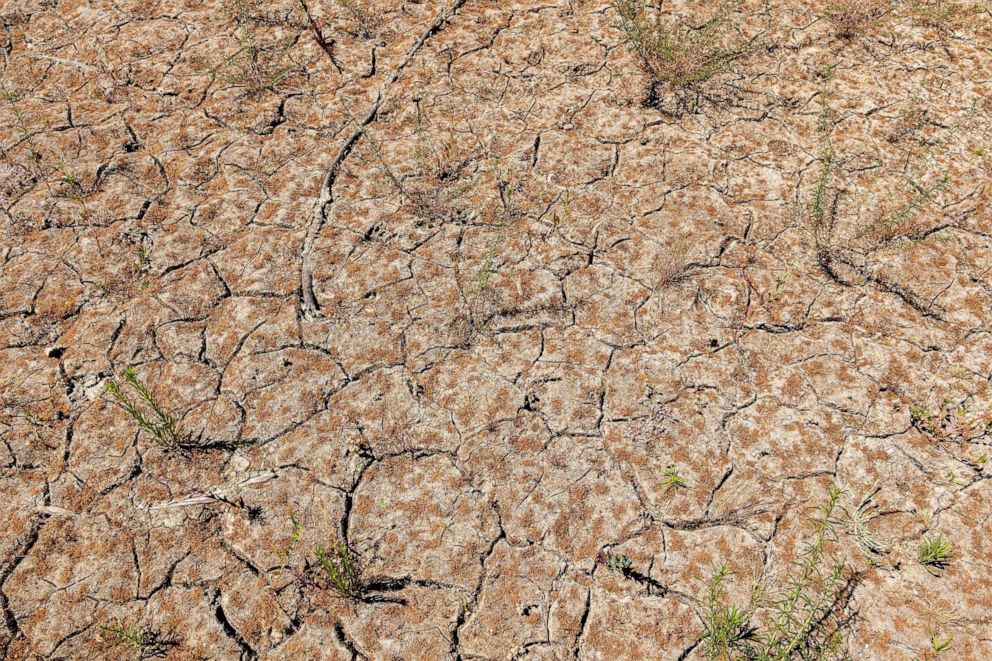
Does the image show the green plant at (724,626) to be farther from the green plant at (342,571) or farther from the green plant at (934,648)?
the green plant at (342,571)

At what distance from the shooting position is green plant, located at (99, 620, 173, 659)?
225 centimetres

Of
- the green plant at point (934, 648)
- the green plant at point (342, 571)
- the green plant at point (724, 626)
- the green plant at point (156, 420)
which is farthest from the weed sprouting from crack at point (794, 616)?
the green plant at point (156, 420)

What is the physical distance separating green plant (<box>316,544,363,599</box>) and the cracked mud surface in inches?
2.3

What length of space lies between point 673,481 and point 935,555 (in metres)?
0.89

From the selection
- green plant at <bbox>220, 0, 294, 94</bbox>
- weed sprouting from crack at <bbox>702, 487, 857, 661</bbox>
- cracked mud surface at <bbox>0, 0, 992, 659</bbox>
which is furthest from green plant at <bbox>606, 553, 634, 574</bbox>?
green plant at <bbox>220, 0, 294, 94</bbox>

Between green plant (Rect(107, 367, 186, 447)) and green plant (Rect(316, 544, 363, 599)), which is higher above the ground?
green plant (Rect(107, 367, 186, 447))

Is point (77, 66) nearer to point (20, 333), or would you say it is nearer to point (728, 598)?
point (20, 333)

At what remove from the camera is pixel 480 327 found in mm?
2953

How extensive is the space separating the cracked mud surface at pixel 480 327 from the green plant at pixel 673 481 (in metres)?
0.01

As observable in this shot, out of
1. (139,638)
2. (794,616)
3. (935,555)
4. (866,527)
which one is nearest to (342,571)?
(139,638)

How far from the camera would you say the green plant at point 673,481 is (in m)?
2.54

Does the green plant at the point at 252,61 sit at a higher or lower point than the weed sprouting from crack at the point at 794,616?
Result: higher

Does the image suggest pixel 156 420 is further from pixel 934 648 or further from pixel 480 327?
pixel 934 648

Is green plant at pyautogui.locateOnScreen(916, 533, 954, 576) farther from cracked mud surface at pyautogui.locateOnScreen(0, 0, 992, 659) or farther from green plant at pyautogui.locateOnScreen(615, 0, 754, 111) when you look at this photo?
green plant at pyautogui.locateOnScreen(615, 0, 754, 111)
